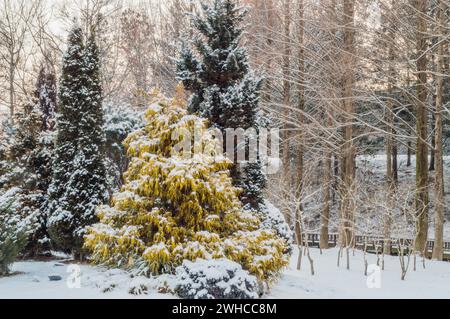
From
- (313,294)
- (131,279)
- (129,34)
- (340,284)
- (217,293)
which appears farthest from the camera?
(129,34)

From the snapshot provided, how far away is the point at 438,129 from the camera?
12.0 m

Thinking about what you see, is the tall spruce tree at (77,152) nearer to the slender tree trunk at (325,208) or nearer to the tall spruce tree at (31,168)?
the tall spruce tree at (31,168)

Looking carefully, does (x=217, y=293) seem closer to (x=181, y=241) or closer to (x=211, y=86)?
(x=181, y=241)

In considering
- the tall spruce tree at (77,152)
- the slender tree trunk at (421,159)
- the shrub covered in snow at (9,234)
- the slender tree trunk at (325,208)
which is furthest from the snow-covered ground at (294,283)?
the slender tree trunk at (325,208)

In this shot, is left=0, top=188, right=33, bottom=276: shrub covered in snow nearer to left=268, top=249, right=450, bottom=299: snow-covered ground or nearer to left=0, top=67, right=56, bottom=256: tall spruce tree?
left=0, top=67, right=56, bottom=256: tall spruce tree

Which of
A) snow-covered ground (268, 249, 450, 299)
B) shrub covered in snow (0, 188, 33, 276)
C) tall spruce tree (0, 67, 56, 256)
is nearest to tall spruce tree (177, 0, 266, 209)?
snow-covered ground (268, 249, 450, 299)

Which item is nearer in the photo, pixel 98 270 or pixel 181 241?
pixel 181 241

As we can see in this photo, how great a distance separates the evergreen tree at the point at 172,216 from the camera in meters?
6.35

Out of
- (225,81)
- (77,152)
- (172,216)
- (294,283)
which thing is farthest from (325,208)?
(172,216)

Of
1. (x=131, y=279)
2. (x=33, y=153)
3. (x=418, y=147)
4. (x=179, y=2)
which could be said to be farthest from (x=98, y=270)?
(x=179, y=2)

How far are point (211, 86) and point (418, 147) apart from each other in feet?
21.2

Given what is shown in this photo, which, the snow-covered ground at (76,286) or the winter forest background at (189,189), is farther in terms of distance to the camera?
the winter forest background at (189,189)

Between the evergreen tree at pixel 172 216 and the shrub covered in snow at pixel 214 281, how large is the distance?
450 mm

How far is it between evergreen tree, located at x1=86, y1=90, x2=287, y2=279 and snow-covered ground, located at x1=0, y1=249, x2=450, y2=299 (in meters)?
0.39
